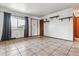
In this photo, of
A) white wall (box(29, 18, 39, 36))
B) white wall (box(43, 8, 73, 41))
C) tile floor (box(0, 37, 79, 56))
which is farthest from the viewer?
white wall (box(29, 18, 39, 36))

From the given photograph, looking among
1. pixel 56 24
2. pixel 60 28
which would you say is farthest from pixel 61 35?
pixel 56 24

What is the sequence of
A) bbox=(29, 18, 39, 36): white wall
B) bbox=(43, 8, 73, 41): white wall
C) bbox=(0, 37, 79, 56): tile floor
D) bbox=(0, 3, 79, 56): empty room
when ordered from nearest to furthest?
bbox=(0, 37, 79, 56): tile floor, bbox=(0, 3, 79, 56): empty room, bbox=(43, 8, 73, 41): white wall, bbox=(29, 18, 39, 36): white wall

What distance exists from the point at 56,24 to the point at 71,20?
160 cm

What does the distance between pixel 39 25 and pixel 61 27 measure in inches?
139

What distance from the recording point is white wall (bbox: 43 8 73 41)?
5372 mm

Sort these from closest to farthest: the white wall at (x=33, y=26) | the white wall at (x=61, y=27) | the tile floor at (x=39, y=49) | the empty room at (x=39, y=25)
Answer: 1. the tile floor at (x=39, y=49)
2. the empty room at (x=39, y=25)
3. the white wall at (x=61, y=27)
4. the white wall at (x=33, y=26)

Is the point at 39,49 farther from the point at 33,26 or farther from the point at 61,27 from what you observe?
the point at 33,26

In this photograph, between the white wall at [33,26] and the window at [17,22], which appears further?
the white wall at [33,26]

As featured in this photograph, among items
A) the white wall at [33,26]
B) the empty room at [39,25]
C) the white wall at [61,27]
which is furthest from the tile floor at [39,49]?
the white wall at [33,26]

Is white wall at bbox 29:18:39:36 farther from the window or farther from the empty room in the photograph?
the window

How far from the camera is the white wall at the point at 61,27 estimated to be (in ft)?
17.6

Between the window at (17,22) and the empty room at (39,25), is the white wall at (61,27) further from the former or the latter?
the window at (17,22)

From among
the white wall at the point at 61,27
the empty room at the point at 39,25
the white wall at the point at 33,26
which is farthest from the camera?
the white wall at the point at 33,26

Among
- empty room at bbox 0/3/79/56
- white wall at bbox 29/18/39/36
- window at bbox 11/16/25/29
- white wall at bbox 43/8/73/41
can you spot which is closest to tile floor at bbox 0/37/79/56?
empty room at bbox 0/3/79/56
